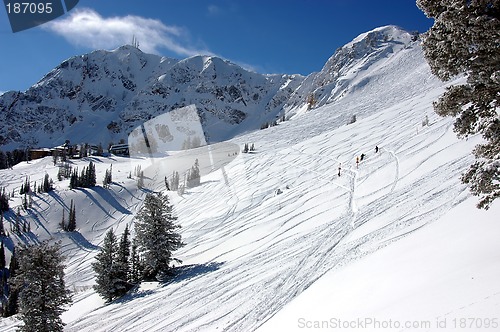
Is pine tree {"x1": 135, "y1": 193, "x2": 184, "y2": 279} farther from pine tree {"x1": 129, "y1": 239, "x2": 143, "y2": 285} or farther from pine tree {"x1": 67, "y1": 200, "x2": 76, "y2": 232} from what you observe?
pine tree {"x1": 67, "y1": 200, "x2": 76, "y2": 232}

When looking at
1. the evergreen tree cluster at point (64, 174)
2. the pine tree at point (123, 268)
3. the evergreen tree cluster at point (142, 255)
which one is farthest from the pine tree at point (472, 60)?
the evergreen tree cluster at point (64, 174)

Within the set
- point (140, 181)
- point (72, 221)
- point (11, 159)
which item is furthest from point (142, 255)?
point (11, 159)

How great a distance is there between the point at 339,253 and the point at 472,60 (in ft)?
39.7

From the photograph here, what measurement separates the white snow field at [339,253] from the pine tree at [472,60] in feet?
9.81

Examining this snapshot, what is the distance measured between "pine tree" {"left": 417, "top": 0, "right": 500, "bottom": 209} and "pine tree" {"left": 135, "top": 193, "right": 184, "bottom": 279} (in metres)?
25.7

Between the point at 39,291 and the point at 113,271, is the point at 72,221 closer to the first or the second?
the point at 113,271

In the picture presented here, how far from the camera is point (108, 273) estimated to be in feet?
97.8

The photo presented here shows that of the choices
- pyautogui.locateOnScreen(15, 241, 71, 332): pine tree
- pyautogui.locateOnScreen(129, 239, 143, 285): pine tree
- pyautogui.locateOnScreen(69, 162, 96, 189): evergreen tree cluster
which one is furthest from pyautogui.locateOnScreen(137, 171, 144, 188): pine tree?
pyautogui.locateOnScreen(15, 241, 71, 332): pine tree

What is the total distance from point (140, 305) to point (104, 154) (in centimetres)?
15604

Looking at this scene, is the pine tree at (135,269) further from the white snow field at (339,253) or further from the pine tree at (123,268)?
the white snow field at (339,253)

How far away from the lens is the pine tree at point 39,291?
23781mm

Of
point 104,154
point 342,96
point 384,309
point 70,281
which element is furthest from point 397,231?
point 104,154

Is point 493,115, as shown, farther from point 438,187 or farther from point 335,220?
point 335,220

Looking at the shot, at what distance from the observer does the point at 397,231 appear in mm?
17656
